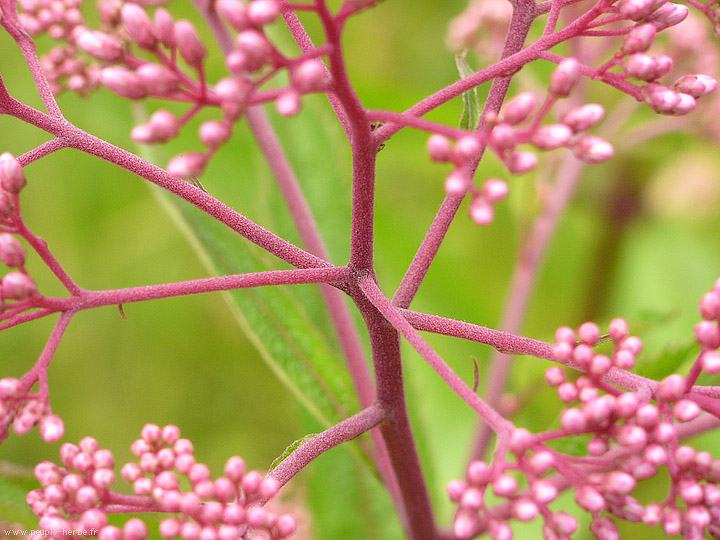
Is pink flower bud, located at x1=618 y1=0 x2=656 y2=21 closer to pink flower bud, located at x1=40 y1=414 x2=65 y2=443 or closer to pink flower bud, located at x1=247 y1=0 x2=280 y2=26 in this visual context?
pink flower bud, located at x1=247 y1=0 x2=280 y2=26

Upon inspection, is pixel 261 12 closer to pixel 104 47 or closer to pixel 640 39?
pixel 104 47

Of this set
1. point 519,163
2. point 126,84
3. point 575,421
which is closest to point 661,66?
point 519,163

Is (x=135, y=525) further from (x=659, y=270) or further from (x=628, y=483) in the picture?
(x=659, y=270)

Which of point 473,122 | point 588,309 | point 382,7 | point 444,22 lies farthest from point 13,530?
point 444,22

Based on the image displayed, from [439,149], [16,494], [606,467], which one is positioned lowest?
[16,494]

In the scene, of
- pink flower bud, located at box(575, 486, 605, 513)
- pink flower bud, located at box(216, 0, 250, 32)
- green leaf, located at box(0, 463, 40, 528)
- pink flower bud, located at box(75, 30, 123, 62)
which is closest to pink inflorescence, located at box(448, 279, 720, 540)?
pink flower bud, located at box(575, 486, 605, 513)

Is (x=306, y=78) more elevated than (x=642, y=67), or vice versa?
(x=306, y=78)

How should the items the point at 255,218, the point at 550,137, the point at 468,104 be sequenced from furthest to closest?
the point at 255,218, the point at 468,104, the point at 550,137

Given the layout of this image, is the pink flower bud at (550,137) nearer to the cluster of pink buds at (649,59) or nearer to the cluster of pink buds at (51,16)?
the cluster of pink buds at (649,59)
